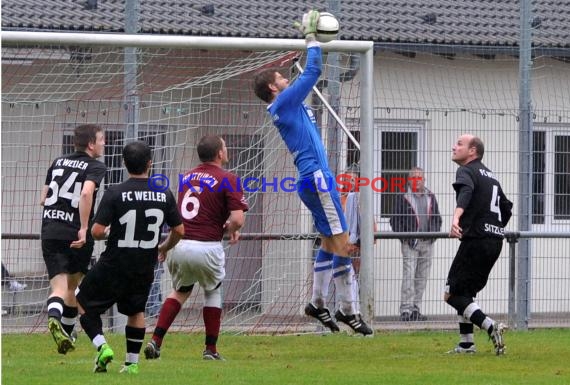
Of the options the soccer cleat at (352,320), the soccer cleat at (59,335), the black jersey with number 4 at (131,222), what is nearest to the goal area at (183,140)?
the soccer cleat at (352,320)

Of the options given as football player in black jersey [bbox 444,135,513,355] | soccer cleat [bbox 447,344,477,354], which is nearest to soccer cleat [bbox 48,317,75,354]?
football player in black jersey [bbox 444,135,513,355]

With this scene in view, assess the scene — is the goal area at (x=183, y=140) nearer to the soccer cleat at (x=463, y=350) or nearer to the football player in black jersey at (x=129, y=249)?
the soccer cleat at (x=463, y=350)

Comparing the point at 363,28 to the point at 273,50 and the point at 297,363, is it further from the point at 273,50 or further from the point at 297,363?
the point at 297,363

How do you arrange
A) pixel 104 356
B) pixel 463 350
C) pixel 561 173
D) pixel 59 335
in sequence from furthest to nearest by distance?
pixel 561 173
pixel 463 350
pixel 59 335
pixel 104 356

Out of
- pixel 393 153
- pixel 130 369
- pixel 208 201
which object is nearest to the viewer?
pixel 130 369

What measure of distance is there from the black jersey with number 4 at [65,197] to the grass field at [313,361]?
1075 mm

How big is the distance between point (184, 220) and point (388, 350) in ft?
8.22

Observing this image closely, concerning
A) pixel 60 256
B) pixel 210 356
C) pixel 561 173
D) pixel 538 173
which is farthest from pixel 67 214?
pixel 561 173

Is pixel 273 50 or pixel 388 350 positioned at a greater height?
pixel 273 50

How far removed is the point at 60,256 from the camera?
403 inches

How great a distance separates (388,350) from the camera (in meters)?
10.7

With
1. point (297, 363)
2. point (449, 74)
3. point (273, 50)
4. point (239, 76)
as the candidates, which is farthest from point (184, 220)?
point (449, 74)

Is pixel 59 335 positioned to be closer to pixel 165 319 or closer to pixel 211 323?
pixel 165 319

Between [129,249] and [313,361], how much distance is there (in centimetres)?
226
